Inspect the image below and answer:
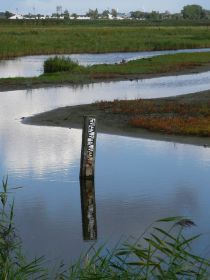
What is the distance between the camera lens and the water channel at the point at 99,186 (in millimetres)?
10828

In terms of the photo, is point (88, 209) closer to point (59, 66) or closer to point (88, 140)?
point (88, 140)

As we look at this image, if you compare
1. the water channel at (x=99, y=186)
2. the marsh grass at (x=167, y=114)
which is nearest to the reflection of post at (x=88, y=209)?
the water channel at (x=99, y=186)

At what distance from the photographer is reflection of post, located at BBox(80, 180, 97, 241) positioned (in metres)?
10.8

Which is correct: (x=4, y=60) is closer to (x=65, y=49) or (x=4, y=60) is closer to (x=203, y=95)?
(x=65, y=49)

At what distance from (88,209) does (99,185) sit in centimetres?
160

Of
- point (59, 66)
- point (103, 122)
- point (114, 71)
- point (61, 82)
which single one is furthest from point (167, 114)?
point (59, 66)

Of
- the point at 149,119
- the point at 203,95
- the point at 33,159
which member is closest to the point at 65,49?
the point at 203,95

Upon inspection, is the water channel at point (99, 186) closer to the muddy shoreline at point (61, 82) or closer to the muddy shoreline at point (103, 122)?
the muddy shoreline at point (103, 122)

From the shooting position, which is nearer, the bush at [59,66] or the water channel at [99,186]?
the water channel at [99,186]

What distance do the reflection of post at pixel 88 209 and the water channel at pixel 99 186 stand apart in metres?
0.04

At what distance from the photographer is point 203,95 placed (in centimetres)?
2853

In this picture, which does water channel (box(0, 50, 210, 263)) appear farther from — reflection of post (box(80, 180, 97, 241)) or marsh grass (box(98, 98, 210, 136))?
marsh grass (box(98, 98, 210, 136))

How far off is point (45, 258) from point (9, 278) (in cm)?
343

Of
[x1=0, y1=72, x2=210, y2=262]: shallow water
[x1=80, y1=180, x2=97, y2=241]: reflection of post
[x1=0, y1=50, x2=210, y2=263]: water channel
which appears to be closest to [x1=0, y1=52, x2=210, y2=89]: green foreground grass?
[x1=0, y1=72, x2=210, y2=262]: shallow water
